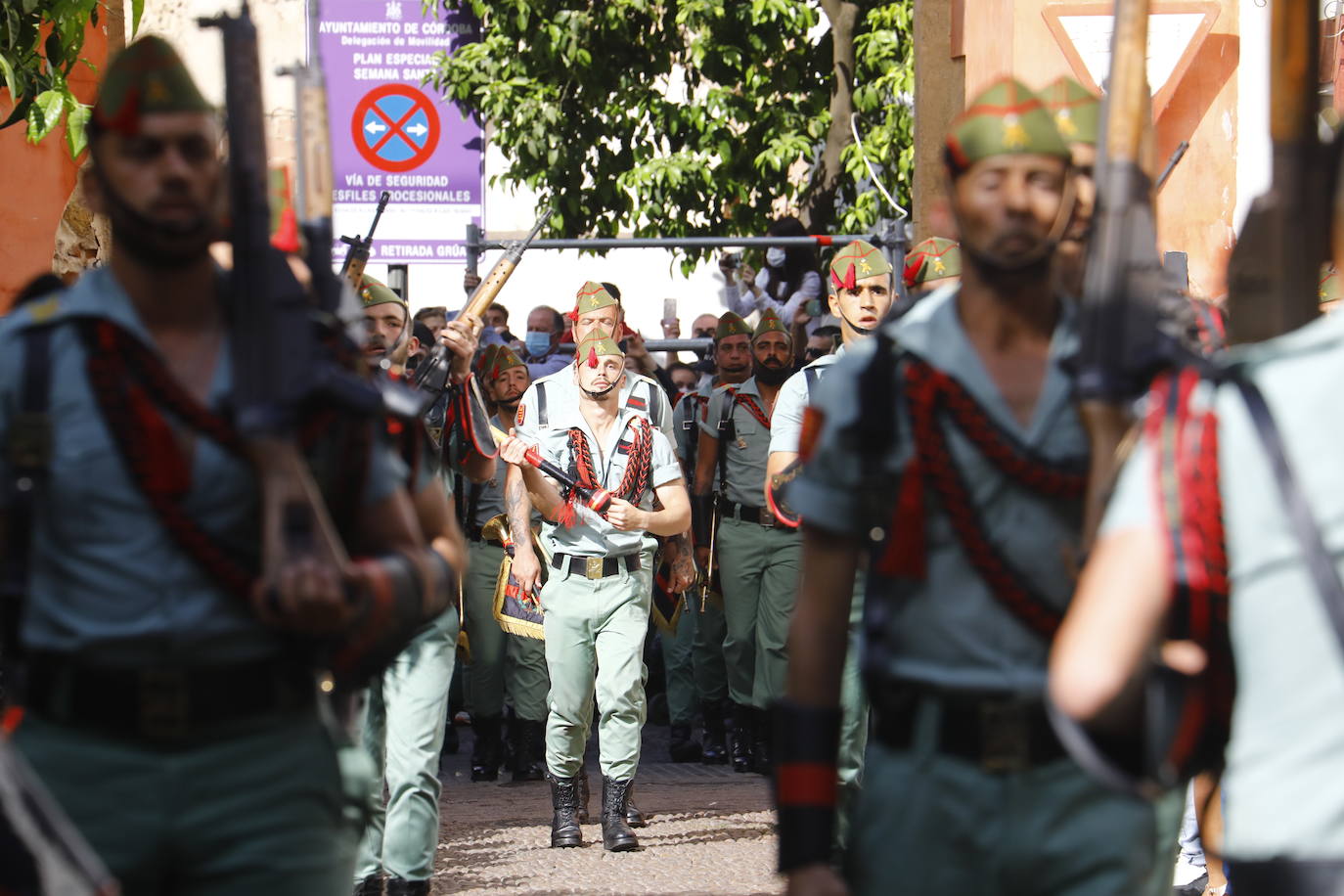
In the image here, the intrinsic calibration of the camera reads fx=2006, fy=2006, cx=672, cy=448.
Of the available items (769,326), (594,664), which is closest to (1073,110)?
(594,664)

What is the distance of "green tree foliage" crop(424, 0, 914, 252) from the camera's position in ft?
60.5

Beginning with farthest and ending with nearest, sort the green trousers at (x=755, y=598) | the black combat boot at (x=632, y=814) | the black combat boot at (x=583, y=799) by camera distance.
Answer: the green trousers at (x=755, y=598) → the black combat boot at (x=583, y=799) → the black combat boot at (x=632, y=814)

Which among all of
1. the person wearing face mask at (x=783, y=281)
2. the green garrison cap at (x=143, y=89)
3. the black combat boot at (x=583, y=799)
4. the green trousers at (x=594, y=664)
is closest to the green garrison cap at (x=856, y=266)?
the green trousers at (x=594, y=664)

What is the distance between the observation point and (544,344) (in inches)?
537

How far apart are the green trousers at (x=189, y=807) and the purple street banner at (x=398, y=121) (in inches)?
729

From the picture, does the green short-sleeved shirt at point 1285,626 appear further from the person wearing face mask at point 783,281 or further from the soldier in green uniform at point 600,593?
the person wearing face mask at point 783,281

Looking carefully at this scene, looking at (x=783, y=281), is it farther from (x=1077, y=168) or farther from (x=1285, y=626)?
(x=1285, y=626)

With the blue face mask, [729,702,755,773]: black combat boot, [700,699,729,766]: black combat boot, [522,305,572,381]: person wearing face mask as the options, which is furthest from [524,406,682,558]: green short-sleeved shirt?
the blue face mask

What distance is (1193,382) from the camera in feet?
8.73

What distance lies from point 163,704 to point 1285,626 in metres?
1.68

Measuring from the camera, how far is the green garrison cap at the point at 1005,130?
329 cm

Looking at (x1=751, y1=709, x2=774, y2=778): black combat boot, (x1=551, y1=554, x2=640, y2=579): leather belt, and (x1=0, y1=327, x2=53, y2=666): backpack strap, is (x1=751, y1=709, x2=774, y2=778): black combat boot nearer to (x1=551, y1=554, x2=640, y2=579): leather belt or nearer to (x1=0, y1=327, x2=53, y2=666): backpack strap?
(x1=551, y1=554, x2=640, y2=579): leather belt

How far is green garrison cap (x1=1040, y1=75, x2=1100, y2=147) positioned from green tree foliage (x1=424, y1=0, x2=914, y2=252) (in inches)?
565

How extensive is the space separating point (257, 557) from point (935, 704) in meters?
1.10
